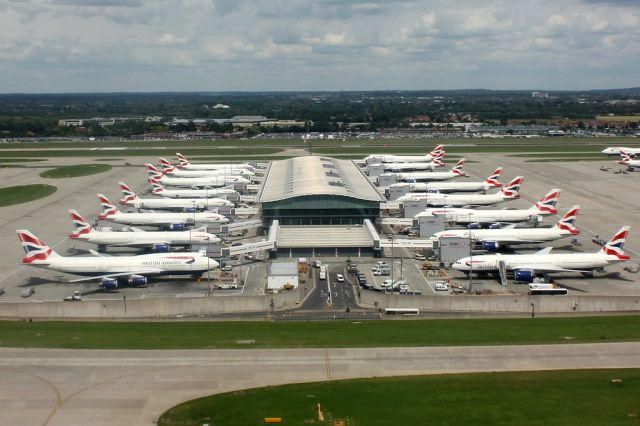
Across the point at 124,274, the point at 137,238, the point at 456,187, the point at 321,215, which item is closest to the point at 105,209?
the point at 137,238

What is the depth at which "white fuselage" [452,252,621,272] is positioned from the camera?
94312 millimetres

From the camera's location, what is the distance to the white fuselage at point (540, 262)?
9431 cm

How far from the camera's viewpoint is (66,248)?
11281 centimetres

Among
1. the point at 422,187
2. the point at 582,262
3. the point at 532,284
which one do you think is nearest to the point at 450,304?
the point at 532,284

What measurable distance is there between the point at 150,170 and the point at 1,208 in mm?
41141

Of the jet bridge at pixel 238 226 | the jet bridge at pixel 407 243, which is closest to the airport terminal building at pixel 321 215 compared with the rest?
A: the jet bridge at pixel 238 226

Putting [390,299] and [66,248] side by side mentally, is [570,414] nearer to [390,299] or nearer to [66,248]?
[390,299]

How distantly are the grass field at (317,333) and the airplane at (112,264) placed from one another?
1451 cm

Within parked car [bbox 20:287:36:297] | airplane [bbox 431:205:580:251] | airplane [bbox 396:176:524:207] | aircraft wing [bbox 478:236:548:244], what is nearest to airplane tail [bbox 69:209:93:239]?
parked car [bbox 20:287:36:297]

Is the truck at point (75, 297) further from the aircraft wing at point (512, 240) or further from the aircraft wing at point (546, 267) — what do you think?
the aircraft wing at point (512, 240)

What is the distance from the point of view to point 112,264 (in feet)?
307

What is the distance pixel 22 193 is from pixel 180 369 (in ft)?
384

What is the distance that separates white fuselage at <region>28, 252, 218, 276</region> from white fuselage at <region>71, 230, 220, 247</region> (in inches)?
568

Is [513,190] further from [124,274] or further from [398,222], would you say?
[124,274]
